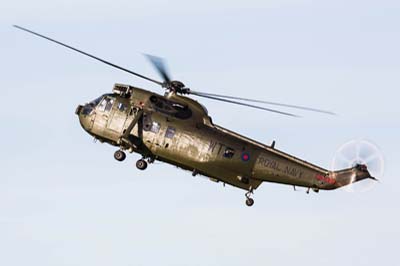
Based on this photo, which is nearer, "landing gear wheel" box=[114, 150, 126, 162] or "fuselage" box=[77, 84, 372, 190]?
"fuselage" box=[77, 84, 372, 190]

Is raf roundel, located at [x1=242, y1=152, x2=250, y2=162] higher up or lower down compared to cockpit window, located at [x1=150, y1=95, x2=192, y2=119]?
lower down

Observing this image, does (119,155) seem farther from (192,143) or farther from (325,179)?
(325,179)

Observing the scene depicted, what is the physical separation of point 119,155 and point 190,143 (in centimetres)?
426

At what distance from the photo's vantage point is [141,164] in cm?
7331

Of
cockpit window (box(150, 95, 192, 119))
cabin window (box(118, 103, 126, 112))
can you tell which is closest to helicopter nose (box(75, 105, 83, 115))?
cabin window (box(118, 103, 126, 112))

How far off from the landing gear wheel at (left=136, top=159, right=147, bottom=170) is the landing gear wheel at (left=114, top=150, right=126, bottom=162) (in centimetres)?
94

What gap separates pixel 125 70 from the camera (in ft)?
232

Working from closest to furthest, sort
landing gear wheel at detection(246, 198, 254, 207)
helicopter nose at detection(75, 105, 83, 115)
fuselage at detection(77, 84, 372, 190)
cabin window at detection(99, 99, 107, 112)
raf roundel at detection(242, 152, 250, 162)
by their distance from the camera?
fuselage at detection(77, 84, 372, 190) < raf roundel at detection(242, 152, 250, 162) < landing gear wheel at detection(246, 198, 254, 207) < cabin window at detection(99, 99, 107, 112) < helicopter nose at detection(75, 105, 83, 115)

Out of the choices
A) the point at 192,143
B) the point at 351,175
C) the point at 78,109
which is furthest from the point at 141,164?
the point at 351,175

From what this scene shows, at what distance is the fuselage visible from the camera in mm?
71688

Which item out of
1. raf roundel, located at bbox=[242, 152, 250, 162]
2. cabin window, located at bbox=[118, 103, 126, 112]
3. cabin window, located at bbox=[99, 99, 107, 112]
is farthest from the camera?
cabin window, located at bbox=[99, 99, 107, 112]

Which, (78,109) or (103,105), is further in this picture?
(78,109)

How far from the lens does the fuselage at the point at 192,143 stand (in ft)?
235

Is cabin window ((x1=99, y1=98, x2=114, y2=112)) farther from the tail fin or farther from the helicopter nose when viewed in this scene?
the tail fin
